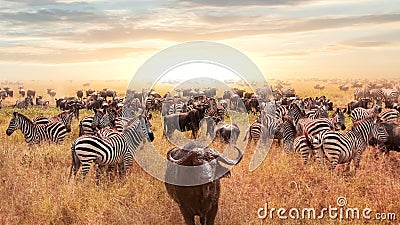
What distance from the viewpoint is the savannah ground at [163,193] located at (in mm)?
8664

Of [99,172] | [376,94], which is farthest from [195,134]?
[376,94]

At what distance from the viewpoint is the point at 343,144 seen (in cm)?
1141

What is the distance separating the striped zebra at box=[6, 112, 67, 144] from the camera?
15.8 metres

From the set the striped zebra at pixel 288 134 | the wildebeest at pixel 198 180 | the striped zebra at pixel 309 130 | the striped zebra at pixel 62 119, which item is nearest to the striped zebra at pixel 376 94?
the striped zebra at pixel 309 130

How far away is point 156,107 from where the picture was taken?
32625 millimetres

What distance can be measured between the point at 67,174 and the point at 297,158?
6722 millimetres

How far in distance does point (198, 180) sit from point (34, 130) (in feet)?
35.4

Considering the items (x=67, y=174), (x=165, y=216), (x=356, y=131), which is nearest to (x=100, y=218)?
(x=165, y=216)

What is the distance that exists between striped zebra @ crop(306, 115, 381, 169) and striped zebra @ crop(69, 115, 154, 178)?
5.18 metres

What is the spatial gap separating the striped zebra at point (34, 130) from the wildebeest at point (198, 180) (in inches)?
385

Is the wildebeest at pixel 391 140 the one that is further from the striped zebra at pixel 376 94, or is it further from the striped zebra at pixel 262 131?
the striped zebra at pixel 376 94

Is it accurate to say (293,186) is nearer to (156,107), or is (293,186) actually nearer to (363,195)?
(363,195)

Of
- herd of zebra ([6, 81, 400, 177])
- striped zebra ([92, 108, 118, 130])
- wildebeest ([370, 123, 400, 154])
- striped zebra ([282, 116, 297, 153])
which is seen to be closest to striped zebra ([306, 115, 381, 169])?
herd of zebra ([6, 81, 400, 177])

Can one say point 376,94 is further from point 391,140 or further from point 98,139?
point 98,139
